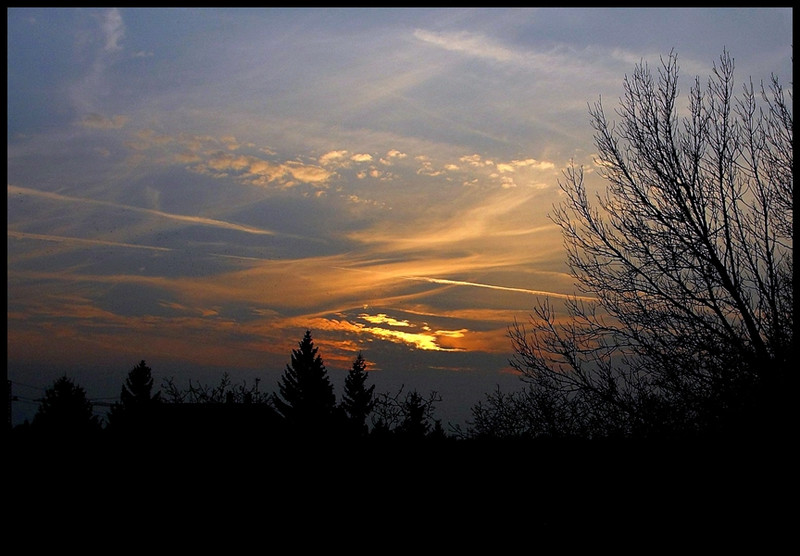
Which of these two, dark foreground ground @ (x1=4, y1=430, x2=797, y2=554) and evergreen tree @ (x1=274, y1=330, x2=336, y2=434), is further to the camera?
evergreen tree @ (x1=274, y1=330, x2=336, y2=434)

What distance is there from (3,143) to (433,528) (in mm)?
5654

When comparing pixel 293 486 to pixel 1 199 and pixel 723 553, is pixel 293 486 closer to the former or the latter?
pixel 723 553

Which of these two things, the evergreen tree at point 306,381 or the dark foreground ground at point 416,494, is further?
the evergreen tree at point 306,381

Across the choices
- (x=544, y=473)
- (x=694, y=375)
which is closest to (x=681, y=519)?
(x=544, y=473)

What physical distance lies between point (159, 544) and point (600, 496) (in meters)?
4.84

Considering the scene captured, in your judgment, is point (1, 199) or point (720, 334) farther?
point (720, 334)

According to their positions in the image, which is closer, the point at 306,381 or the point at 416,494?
the point at 416,494

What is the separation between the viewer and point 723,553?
6.90m

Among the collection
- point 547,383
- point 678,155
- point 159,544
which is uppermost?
point 678,155

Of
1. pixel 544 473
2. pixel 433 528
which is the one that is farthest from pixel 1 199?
pixel 544 473

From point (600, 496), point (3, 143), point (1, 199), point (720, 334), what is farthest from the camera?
point (720, 334)

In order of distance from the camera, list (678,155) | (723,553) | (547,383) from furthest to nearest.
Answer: (547,383)
(678,155)
(723,553)

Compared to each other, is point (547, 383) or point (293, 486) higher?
point (547, 383)

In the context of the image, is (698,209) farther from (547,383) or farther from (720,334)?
(547,383)
